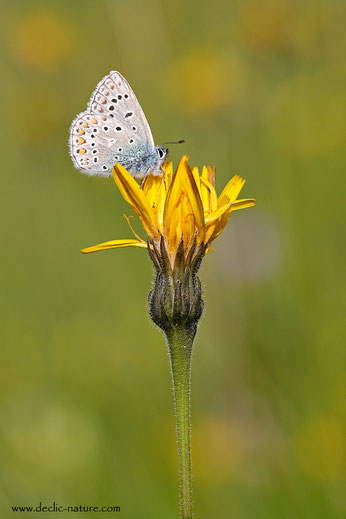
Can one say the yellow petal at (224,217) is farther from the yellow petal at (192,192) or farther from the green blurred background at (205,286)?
the green blurred background at (205,286)

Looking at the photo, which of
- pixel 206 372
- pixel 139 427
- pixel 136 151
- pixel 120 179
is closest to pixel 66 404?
pixel 139 427

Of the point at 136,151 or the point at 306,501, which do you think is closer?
the point at 136,151

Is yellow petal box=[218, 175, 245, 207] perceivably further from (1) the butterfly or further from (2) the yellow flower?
(1) the butterfly

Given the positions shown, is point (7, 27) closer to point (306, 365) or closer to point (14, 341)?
point (14, 341)

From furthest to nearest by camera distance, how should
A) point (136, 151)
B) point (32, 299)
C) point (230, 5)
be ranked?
point (230, 5), point (32, 299), point (136, 151)

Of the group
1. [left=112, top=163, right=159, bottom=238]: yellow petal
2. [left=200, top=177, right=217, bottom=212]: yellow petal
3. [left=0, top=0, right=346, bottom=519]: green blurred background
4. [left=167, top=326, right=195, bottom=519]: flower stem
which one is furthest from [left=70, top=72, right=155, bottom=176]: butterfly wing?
[left=0, top=0, right=346, bottom=519]: green blurred background

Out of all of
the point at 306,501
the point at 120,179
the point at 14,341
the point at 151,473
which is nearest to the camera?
the point at 120,179

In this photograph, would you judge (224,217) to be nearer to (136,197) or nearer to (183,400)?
(136,197)
